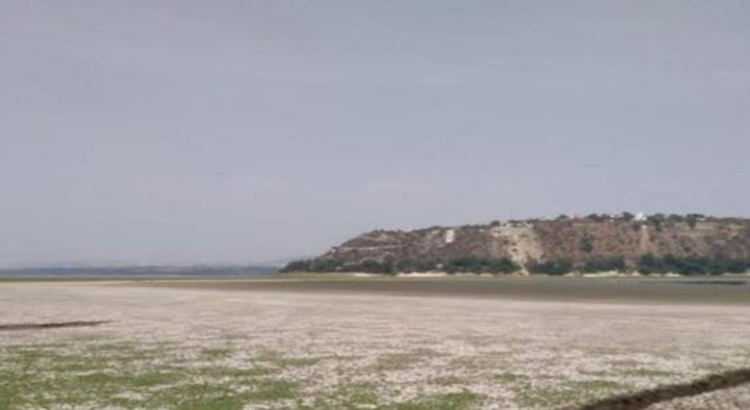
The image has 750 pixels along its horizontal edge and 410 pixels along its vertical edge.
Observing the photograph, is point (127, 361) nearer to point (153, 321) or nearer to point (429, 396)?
Answer: point (429, 396)

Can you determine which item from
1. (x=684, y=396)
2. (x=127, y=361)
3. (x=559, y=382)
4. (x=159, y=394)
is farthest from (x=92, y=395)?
(x=684, y=396)

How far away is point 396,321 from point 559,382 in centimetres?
2880

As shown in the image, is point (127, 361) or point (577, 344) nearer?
point (127, 361)

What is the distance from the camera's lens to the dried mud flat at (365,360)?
990 inches

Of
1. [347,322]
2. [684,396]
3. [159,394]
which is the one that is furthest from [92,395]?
[347,322]

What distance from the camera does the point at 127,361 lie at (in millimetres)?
33438

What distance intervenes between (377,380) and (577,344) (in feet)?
51.2

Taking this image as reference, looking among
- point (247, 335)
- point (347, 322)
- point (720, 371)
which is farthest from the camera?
point (347, 322)

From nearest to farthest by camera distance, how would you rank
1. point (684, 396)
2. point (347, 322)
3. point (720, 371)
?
→ 1. point (684, 396)
2. point (720, 371)
3. point (347, 322)

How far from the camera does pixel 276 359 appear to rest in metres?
34.2

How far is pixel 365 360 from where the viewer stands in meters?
34.1

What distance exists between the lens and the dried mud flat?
25141mm

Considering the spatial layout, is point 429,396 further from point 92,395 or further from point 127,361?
point 127,361

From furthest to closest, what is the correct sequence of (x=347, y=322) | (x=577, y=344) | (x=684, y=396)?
(x=347, y=322), (x=577, y=344), (x=684, y=396)
